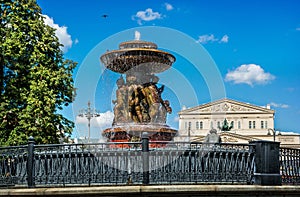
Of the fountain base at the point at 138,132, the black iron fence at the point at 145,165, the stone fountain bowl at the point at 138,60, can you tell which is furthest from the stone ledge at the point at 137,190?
the stone fountain bowl at the point at 138,60

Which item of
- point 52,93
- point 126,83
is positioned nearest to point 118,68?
point 126,83

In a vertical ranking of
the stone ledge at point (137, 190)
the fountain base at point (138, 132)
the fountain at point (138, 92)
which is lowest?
the stone ledge at point (137, 190)

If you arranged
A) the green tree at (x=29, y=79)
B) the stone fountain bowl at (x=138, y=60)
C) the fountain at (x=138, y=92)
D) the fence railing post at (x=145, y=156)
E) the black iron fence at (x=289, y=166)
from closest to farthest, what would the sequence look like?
the fence railing post at (x=145, y=156), the black iron fence at (x=289, y=166), the fountain at (x=138, y=92), the stone fountain bowl at (x=138, y=60), the green tree at (x=29, y=79)

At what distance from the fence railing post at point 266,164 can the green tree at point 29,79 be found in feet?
38.4

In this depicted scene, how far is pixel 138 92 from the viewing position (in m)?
17.2

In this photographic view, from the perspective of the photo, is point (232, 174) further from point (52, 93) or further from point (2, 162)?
point (52, 93)

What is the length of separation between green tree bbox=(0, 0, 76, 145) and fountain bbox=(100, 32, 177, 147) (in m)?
4.83

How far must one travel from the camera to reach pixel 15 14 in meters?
22.6

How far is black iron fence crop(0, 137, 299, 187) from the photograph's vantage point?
425 inches

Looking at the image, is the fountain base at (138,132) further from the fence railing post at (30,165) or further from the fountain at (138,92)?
the fence railing post at (30,165)

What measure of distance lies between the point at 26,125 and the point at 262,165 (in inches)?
484

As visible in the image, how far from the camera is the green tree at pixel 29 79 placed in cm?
2088

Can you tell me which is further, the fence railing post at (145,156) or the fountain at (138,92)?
the fountain at (138,92)

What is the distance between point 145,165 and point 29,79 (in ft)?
41.4
